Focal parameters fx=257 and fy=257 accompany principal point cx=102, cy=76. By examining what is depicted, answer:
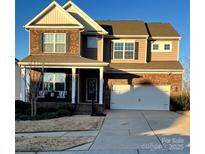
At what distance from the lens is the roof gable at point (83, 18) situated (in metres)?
20.0

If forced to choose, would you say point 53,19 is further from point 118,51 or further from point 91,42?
point 118,51

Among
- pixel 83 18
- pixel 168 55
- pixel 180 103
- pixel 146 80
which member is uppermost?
pixel 83 18

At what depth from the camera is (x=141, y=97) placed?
19.9 metres

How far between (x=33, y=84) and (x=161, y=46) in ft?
37.0

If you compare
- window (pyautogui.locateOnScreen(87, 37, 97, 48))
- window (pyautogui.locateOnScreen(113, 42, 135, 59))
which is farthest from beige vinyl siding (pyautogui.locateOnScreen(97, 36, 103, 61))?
window (pyautogui.locateOnScreen(113, 42, 135, 59))

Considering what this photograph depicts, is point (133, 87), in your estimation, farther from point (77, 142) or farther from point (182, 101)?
point (77, 142)

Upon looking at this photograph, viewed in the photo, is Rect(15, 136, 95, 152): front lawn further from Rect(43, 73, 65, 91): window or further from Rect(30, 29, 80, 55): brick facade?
Rect(30, 29, 80, 55): brick facade

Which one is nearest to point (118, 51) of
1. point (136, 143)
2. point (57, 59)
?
point (57, 59)

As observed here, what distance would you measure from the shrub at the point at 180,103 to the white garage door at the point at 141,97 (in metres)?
0.57

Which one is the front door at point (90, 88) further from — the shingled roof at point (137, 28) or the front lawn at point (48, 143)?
the front lawn at point (48, 143)

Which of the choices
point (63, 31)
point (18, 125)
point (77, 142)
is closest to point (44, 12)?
point (63, 31)

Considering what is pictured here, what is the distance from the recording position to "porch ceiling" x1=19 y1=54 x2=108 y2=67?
1714cm
